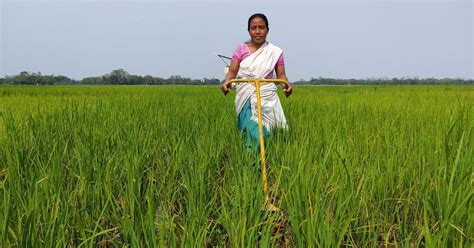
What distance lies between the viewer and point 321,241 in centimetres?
113

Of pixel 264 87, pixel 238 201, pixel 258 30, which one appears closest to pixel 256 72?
pixel 264 87

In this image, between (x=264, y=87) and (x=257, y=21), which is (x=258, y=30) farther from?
(x=264, y=87)

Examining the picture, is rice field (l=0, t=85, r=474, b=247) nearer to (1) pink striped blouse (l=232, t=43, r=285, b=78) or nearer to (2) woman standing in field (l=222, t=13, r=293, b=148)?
(2) woman standing in field (l=222, t=13, r=293, b=148)

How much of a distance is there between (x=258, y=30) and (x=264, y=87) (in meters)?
0.41

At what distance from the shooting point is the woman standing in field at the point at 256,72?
8.87 feet

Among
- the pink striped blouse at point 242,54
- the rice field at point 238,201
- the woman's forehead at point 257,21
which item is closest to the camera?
the rice field at point 238,201

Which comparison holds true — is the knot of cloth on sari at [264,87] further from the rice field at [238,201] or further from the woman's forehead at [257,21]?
the rice field at [238,201]

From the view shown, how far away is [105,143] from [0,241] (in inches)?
45.4

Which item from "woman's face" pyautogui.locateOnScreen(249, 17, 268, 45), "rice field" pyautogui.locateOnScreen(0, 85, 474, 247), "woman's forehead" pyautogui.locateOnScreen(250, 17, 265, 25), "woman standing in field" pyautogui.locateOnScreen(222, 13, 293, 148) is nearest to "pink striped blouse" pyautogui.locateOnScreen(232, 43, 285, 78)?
"woman standing in field" pyautogui.locateOnScreen(222, 13, 293, 148)

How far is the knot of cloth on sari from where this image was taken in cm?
271

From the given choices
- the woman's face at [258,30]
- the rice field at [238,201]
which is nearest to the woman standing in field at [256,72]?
the woman's face at [258,30]

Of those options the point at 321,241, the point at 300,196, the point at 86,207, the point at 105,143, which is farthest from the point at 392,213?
the point at 105,143

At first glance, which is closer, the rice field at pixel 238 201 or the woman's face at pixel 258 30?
the rice field at pixel 238 201

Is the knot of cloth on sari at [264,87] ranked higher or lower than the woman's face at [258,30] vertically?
lower
